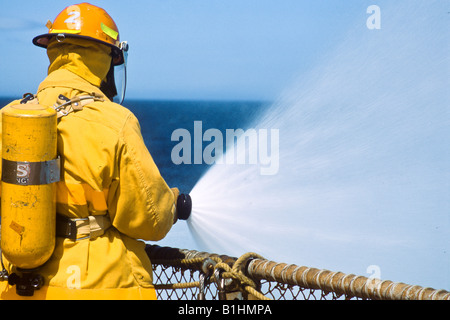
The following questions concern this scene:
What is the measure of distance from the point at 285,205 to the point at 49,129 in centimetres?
562

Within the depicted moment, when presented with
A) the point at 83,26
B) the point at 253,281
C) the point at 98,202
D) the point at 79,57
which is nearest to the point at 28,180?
the point at 98,202

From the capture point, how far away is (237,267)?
3.33m

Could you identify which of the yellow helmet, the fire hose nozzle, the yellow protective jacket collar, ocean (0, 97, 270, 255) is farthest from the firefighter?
ocean (0, 97, 270, 255)

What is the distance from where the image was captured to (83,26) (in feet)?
11.5

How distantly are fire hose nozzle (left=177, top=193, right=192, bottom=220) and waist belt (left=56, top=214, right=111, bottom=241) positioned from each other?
0.69 metres

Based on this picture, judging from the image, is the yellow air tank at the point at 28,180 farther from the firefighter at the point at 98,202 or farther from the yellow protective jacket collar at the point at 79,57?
the yellow protective jacket collar at the point at 79,57

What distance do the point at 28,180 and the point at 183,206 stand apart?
1140 mm

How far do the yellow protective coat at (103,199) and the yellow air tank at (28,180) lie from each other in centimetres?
15

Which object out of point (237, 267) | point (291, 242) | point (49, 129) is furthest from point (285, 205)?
point (49, 129)

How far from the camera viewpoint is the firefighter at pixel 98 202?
3.07m

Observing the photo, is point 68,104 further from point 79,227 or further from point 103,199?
point 79,227

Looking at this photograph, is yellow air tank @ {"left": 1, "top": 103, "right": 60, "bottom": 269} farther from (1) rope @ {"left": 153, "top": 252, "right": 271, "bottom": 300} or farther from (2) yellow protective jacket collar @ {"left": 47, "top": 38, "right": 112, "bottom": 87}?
(1) rope @ {"left": 153, "top": 252, "right": 271, "bottom": 300}

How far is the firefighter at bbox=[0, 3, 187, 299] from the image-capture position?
3.07 m
